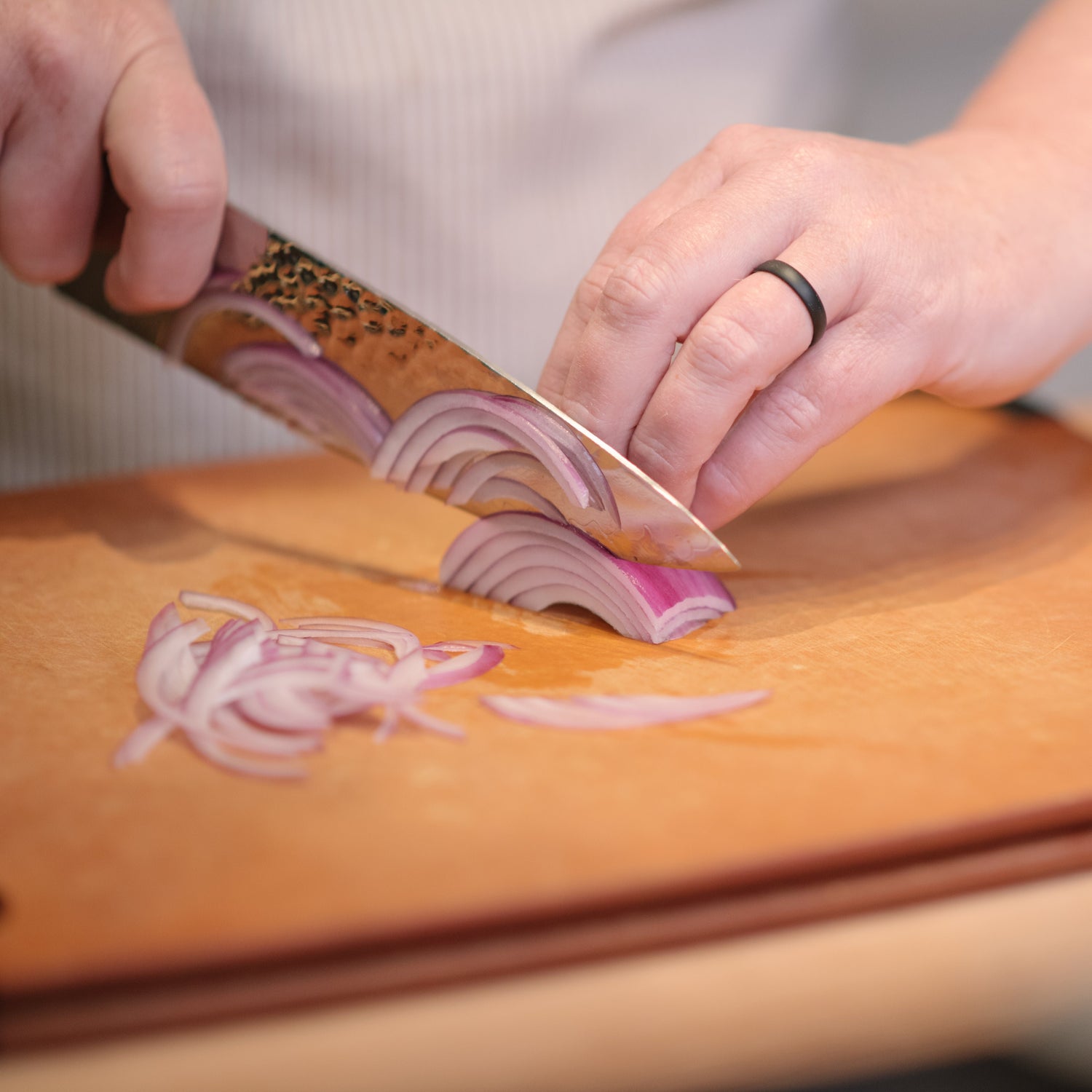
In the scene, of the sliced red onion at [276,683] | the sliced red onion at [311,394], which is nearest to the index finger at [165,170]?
the sliced red onion at [311,394]

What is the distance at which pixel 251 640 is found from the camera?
3.04 ft

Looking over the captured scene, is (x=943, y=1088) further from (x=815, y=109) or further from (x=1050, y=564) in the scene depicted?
(x=815, y=109)

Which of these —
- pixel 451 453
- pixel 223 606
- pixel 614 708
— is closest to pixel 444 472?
pixel 451 453

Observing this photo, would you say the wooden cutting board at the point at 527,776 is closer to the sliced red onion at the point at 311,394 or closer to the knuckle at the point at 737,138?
the sliced red onion at the point at 311,394

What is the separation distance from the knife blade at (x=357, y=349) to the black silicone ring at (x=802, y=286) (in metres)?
0.20

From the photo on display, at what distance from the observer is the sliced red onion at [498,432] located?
956 millimetres

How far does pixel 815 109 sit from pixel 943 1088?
4.86 feet

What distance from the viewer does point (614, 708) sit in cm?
83

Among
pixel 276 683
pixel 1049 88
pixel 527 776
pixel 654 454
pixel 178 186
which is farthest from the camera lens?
pixel 1049 88

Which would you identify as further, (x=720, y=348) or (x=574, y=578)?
(x=574, y=578)

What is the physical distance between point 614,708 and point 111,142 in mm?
759

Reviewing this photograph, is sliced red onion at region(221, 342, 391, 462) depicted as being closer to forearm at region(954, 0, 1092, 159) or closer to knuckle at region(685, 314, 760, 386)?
knuckle at region(685, 314, 760, 386)

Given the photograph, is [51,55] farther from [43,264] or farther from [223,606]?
[223,606]

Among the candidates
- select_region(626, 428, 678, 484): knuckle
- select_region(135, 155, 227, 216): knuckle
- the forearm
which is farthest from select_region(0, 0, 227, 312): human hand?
the forearm
